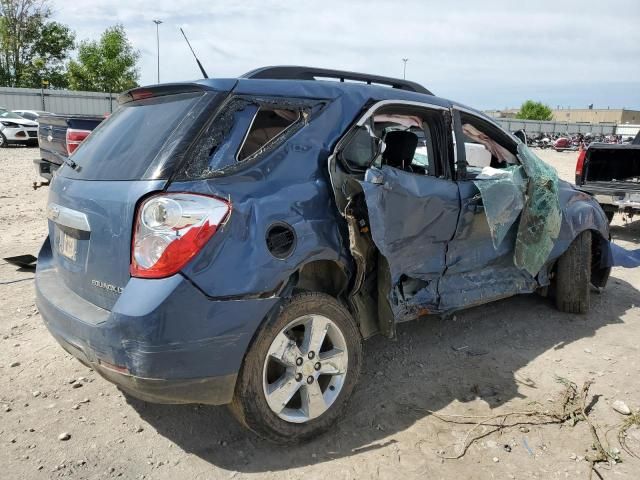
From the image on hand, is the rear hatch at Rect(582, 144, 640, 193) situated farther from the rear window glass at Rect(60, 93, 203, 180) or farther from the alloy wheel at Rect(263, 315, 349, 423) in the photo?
the rear window glass at Rect(60, 93, 203, 180)

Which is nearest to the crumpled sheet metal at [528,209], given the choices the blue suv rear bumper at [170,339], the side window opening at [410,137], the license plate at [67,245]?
the side window opening at [410,137]

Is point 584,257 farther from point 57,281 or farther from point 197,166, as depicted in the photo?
point 57,281

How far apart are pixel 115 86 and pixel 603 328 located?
43.0 meters

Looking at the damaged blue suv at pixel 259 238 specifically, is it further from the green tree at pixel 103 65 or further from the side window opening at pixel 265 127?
the green tree at pixel 103 65

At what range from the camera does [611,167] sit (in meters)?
8.75

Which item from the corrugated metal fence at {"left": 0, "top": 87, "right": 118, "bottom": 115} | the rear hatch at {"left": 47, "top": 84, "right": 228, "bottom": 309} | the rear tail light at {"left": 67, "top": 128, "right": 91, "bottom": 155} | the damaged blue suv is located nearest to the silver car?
the corrugated metal fence at {"left": 0, "top": 87, "right": 118, "bottom": 115}

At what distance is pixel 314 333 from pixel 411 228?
94 cm

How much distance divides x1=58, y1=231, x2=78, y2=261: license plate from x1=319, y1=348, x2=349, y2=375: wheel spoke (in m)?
1.39

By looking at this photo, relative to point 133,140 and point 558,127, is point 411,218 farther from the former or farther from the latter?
point 558,127

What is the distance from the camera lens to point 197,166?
243 cm

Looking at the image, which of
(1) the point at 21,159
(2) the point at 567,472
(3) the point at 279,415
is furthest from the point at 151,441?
(1) the point at 21,159

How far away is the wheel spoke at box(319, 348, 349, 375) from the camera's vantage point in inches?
109

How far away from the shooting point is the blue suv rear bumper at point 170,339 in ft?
7.31

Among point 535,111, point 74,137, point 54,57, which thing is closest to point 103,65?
point 54,57
